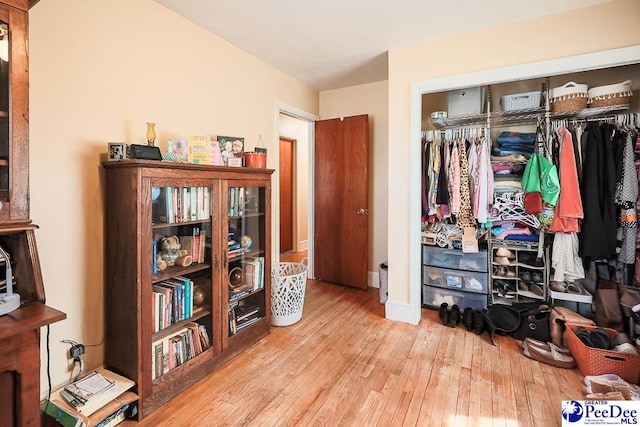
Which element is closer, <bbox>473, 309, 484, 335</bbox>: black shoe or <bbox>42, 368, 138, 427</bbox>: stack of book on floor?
<bbox>42, 368, 138, 427</bbox>: stack of book on floor

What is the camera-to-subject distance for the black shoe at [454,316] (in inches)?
106

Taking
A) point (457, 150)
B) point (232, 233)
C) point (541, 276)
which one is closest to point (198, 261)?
point (232, 233)

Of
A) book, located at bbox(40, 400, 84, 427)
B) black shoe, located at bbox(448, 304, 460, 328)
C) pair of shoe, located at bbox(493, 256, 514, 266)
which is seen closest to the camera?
book, located at bbox(40, 400, 84, 427)

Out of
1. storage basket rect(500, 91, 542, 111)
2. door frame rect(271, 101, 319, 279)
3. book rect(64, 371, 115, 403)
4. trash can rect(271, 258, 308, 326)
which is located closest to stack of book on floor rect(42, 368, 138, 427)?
book rect(64, 371, 115, 403)

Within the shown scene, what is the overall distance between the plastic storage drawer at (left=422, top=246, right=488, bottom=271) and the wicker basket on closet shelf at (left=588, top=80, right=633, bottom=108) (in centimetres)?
147

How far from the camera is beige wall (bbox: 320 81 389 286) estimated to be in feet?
11.8

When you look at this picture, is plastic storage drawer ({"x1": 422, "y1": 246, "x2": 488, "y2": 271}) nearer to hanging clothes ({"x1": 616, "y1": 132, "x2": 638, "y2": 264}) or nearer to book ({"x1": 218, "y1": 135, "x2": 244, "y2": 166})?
hanging clothes ({"x1": 616, "y1": 132, "x2": 638, "y2": 264})

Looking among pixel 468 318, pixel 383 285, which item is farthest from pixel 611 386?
pixel 383 285

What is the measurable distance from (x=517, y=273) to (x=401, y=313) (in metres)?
1.11

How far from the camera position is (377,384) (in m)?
1.90

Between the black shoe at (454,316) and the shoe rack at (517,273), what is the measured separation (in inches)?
14.1

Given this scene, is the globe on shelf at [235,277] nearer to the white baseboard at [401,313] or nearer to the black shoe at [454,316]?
the white baseboard at [401,313]

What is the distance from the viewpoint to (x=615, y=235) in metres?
2.34

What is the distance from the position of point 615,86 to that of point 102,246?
3714mm
